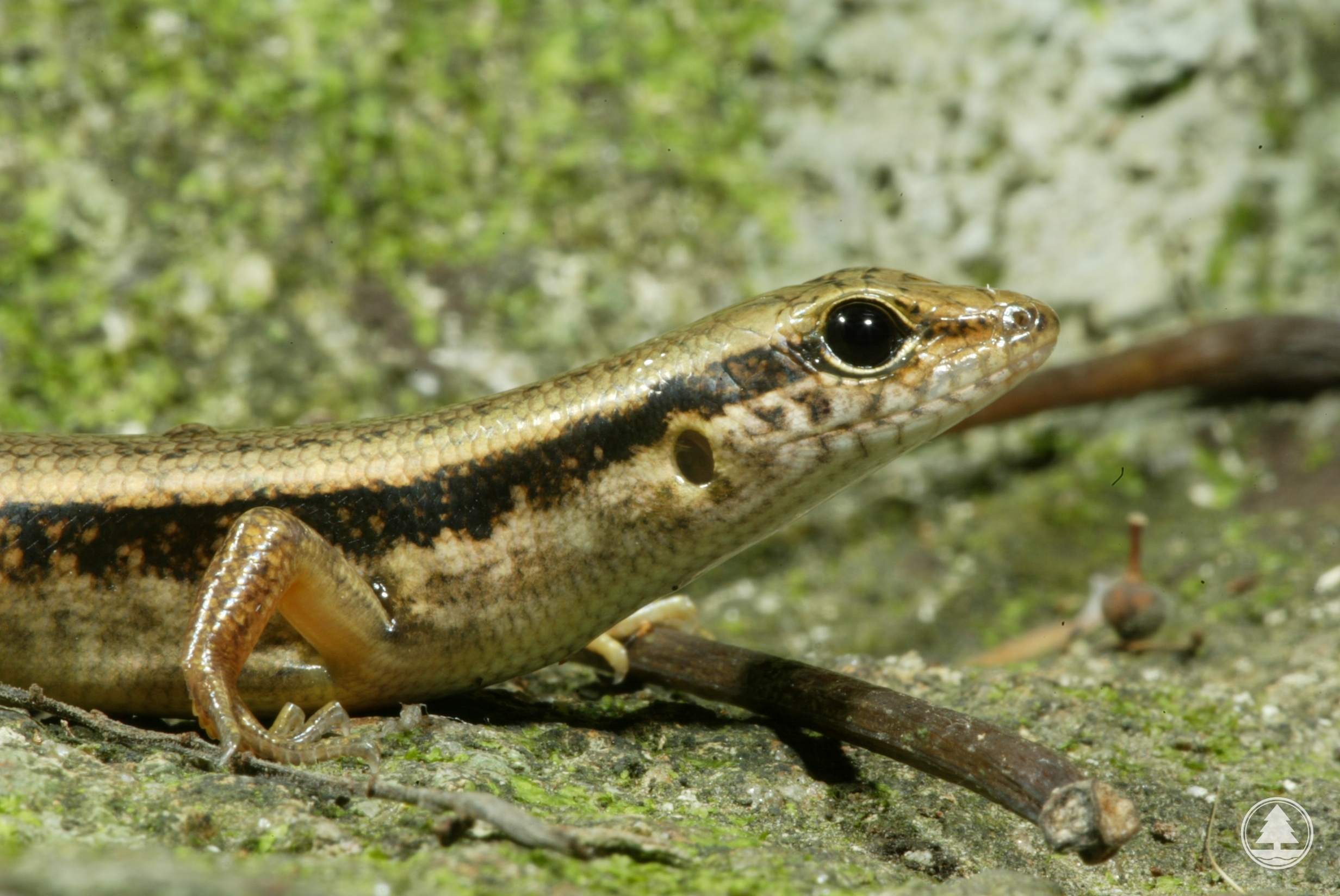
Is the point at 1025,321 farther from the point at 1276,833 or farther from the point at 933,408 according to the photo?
the point at 1276,833

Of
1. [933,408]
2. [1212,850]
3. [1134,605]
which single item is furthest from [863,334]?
[1134,605]

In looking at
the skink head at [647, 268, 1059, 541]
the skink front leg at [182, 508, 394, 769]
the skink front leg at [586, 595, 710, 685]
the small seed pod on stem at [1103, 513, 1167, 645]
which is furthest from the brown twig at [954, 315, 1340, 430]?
the skink front leg at [182, 508, 394, 769]

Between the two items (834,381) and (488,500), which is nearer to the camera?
(834,381)

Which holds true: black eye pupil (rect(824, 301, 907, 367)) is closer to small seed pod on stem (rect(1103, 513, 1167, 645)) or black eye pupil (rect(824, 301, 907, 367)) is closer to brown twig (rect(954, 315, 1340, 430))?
small seed pod on stem (rect(1103, 513, 1167, 645))

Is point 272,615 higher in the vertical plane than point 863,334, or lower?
lower

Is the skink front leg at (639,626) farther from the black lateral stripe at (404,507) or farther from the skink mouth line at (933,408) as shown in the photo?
the skink mouth line at (933,408)

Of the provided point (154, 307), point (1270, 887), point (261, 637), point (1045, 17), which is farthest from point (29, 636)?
point (1045, 17)
